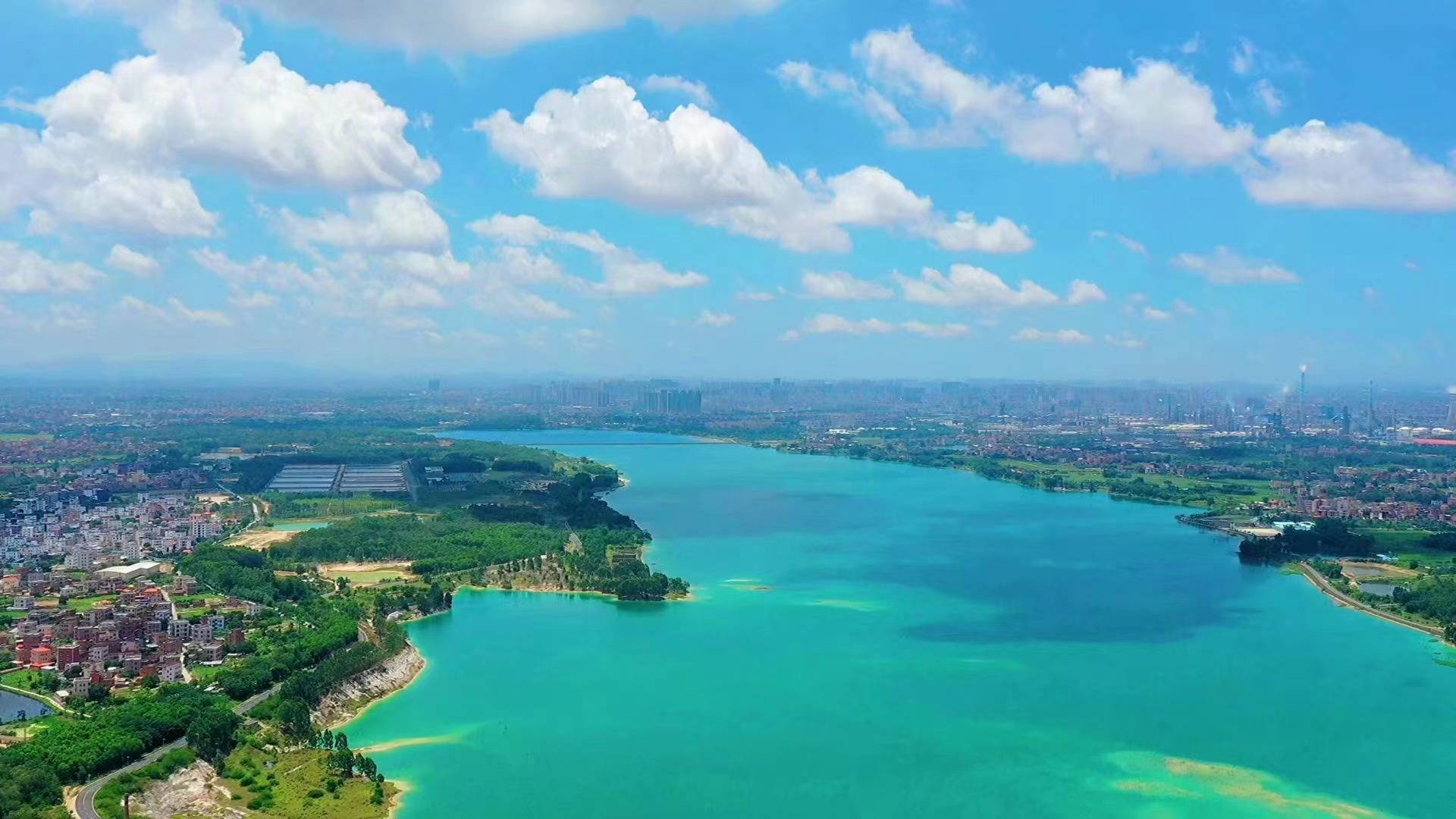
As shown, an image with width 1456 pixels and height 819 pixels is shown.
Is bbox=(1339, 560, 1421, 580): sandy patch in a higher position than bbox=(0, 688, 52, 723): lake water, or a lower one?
higher

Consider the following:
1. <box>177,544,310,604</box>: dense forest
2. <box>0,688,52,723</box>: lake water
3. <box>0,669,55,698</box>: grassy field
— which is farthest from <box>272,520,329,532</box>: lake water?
<box>0,688,52,723</box>: lake water

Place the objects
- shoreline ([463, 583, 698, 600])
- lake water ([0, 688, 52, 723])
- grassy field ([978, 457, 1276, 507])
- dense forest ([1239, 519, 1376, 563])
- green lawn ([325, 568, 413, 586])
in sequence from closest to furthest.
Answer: lake water ([0, 688, 52, 723]), shoreline ([463, 583, 698, 600]), green lawn ([325, 568, 413, 586]), dense forest ([1239, 519, 1376, 563]), grassy field ([978, 457, 1276, 507])

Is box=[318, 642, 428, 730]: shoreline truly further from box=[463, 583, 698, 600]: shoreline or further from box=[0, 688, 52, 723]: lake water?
box=[463, 583, 698, 600]: shoreline

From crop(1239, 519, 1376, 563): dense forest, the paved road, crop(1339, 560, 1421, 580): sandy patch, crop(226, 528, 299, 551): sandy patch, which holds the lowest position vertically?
the paved road

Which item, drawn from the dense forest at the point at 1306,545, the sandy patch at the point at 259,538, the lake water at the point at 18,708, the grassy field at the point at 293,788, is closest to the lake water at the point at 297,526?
the sandy patch at the point at 259,538

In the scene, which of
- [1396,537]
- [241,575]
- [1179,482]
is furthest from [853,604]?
[1179,482]

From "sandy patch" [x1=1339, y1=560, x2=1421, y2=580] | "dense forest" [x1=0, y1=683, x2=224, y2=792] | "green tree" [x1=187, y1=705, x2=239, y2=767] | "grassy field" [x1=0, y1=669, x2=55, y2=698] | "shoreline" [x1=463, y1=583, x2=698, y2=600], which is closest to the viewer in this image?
"dense forest" [x1=0, y1=683, x2=224, y2=792]

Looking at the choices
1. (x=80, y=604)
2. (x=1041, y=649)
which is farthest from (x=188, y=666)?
(x=1041, y=649)

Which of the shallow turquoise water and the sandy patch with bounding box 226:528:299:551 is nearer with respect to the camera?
the shallow turquoise water
